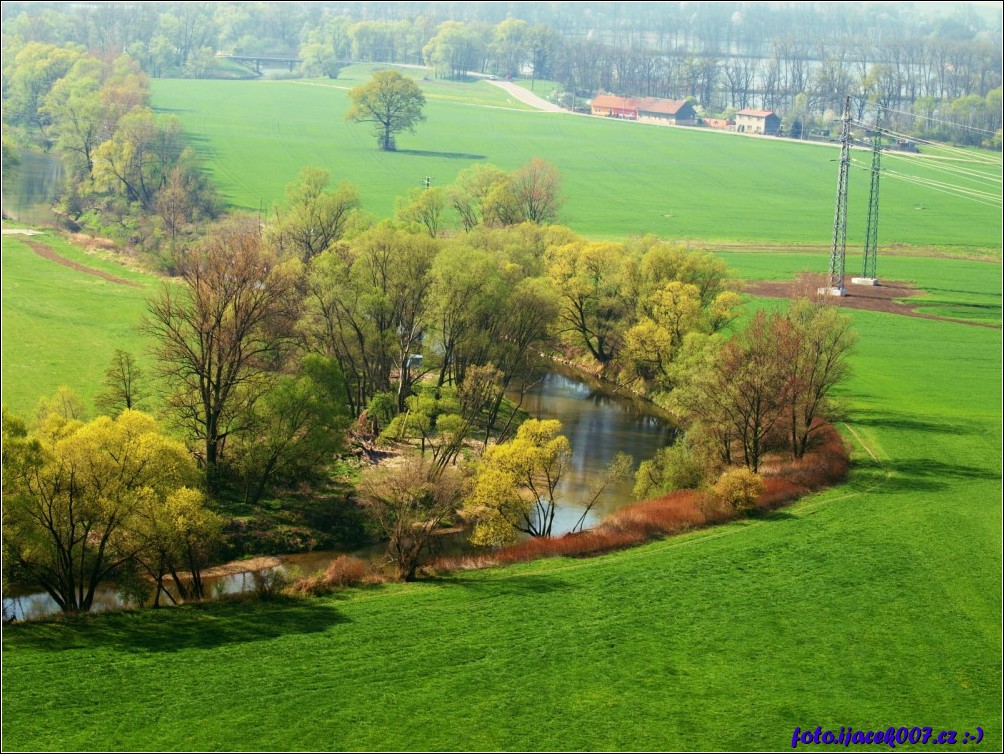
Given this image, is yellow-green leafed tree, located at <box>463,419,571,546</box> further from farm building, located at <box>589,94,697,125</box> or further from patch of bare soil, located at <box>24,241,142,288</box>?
farm building, located at <box>589,94,697,125</box>

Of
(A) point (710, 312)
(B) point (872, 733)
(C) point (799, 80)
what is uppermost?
(C) point (799, 80)

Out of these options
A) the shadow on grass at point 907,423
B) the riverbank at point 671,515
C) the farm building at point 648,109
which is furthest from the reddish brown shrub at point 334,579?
the farm building at point 648,109

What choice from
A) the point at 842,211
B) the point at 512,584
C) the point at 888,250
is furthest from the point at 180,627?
the point at 888,250

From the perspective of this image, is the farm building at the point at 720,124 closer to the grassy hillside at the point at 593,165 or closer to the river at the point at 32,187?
the grassy hillside at the point at 593,165

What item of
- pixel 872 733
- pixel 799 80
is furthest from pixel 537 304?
pixel 799 80

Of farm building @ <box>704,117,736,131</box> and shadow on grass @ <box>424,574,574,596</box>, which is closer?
shadow on grass @ <box>424,574,574,596</box>

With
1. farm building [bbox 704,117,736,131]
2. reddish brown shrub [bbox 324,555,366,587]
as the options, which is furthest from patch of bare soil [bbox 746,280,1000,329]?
farm building [bbox 704,117,736,131]

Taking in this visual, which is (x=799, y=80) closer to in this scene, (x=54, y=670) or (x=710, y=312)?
(x=710, y=312)
